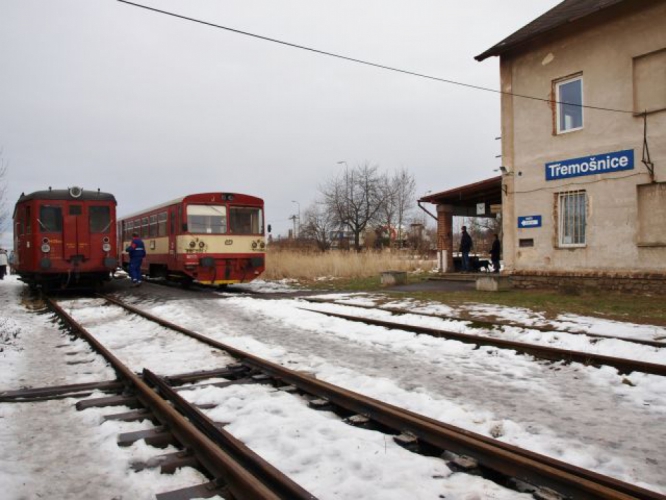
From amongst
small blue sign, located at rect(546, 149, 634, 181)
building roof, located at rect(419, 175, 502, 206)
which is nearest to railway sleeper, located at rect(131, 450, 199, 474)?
small blue sign, located at rect(546, 149, 634, 181)

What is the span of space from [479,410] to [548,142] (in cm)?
1226

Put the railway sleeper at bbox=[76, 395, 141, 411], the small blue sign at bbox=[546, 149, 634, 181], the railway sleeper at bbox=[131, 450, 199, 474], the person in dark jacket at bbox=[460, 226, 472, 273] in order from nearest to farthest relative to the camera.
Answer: the railway sleeper at bbox=[131, 450, 199, 474], the railway sleeper at bbox=[76, 395, 141, 411], the small blue sign at bbox=[546, 149, 634, 181], the person in dark jacket at bbox=[460, 226, 472, 273]

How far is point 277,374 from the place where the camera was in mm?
5680

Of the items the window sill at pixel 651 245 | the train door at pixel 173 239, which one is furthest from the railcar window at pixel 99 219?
the window sill at pixel 651 245

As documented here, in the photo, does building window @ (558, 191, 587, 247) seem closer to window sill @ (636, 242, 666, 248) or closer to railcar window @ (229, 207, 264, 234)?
window sill @ (636, 242, 666, 248)

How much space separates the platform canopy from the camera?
19016 millimetres

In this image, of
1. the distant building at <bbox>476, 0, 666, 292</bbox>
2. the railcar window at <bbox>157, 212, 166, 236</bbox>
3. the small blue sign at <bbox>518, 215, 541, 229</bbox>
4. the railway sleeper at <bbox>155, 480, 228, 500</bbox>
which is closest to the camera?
the railway sleeper at <bbox>155, 480, 228, 500</bbox>

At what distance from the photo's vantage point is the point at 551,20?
577 inches

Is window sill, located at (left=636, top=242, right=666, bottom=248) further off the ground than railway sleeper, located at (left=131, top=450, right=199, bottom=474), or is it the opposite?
window sill, located at (left=636, top=242, right=666, bottom=248)

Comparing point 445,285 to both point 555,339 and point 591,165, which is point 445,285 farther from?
point 555,339

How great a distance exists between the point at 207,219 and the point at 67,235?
4.08 metres

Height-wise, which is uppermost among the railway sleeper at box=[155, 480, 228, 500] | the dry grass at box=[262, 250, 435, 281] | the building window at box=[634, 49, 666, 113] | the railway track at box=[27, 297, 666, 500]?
the building window at box=[634, 49, 666, 113]

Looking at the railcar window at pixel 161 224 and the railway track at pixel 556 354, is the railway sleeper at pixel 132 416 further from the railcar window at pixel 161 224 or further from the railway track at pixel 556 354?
the railcar window at pixel 161 224

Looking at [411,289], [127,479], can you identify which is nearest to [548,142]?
[411,289]
